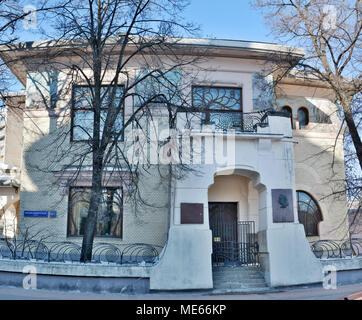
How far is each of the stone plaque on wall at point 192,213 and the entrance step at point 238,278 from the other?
1907 mm

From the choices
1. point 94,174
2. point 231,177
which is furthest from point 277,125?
point 94,174

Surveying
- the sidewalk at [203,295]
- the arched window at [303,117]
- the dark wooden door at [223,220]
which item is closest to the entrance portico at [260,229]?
the sidewalk at [203,295]

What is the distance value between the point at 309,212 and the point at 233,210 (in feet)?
13.0

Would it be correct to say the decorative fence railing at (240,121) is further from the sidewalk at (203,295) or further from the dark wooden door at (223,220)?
the sidewalk at (203,295)

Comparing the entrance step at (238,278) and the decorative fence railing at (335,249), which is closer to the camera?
the entrance step at (238,278)

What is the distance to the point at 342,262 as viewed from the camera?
12945mm

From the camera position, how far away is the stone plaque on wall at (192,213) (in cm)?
1229

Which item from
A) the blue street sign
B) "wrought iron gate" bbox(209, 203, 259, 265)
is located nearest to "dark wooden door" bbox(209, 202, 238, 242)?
"wrought iron gate" bbox(209, 203, 259, 265)

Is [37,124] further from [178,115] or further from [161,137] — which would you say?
[178,115]

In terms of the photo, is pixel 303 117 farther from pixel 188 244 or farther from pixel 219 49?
pixel 188 244

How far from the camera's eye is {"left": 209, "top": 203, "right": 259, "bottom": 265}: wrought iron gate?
13383mm

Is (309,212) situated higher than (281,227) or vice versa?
(309,212)

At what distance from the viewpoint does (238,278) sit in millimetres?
12555
